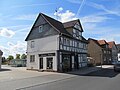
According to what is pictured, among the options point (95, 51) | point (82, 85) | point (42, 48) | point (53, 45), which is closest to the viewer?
point (82, 85)

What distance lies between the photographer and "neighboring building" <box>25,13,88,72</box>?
30.5m

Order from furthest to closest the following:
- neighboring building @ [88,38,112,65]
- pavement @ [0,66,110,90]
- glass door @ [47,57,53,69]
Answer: neighboring building @ [88,38,112,65] < glass door @ [47,57,53,69] < pavement @ [0,66,110,90]

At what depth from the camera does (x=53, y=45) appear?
30938 millimetres

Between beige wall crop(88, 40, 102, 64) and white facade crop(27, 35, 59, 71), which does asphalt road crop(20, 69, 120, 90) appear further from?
beige wall crop(88, 40, 102, 64)

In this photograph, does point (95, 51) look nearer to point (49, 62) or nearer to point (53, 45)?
point (49, 62)

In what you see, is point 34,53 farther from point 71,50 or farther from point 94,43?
point 94,43

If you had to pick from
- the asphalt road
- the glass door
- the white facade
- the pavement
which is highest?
the white facade

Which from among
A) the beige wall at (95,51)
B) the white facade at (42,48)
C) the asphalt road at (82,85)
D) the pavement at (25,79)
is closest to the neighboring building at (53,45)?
the white facade at (42,48)

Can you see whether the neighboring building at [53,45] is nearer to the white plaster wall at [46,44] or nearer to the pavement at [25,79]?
the white plaster wall at [46,44]

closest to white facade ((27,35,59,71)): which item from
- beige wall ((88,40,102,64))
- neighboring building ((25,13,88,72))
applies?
neighboring building ((25,13,88,72))

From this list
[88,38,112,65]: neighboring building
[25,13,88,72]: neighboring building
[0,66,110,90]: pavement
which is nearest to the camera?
[0,66,110,90]: pavement

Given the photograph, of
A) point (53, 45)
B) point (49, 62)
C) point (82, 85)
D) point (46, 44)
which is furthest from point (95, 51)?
point (82, 85)

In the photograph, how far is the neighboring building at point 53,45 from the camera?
100ft

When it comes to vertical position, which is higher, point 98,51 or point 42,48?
point 98,51
